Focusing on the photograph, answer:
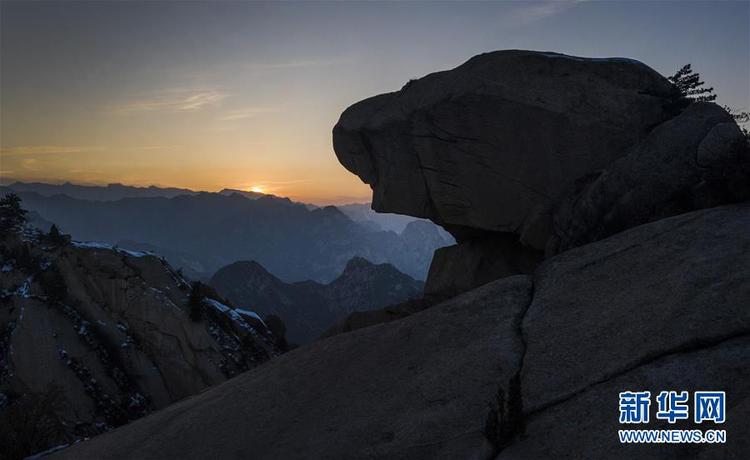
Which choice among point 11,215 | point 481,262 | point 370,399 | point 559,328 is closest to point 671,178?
point 559,328


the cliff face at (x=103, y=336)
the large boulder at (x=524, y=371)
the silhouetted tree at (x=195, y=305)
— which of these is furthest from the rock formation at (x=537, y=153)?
the cliff face at (x=103, y=336)

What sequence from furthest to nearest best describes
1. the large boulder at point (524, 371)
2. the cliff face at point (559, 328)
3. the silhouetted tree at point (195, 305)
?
the silhouetted tree at point (195, 305) < the cliff face at point (559, 328) < the large boulder at point (524, 371)

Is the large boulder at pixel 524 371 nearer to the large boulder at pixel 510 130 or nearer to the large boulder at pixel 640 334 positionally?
the large boulder at pixel 640 334

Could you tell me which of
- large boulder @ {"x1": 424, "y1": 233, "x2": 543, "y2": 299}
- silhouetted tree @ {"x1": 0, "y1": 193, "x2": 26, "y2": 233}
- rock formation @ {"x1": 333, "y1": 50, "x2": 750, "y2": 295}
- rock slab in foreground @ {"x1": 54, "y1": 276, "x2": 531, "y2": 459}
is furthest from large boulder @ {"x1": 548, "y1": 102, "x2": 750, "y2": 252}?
silhouetted tree @ {"x1": 0, "y1": 193, "x2": 26, "y2": 233}

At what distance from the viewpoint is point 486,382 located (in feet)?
31.7

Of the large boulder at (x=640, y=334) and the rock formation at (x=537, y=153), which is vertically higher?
the rock formation at (x=537, y=153)

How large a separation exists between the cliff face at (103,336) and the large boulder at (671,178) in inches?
1311

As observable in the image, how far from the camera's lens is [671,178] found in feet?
49.7

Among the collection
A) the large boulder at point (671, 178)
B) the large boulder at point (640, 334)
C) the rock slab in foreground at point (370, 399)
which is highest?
the large boulder at point (671, 178)

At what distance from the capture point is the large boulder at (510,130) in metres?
20.6

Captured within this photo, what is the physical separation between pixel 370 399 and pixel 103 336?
1465 inches

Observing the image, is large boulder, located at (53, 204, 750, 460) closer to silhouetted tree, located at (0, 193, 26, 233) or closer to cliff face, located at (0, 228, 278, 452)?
cliff face, located at (0, 228, 278, 452)

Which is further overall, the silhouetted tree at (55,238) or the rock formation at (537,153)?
the silhouetted tree at (55,238)

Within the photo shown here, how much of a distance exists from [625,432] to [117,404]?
122 ft
